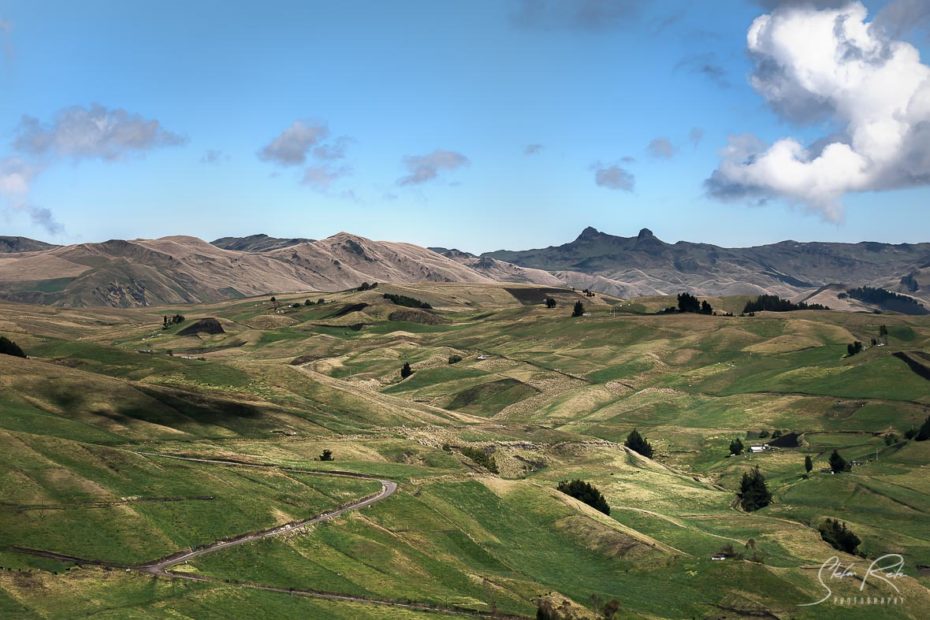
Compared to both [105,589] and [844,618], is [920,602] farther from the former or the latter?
[105,589]

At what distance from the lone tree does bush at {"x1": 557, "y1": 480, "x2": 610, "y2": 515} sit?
40009 millimetres

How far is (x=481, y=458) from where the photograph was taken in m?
179

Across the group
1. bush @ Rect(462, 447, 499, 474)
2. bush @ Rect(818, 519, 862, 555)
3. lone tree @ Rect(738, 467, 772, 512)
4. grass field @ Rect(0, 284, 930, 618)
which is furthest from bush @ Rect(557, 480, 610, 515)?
lone tree @ Rect(738, 467, 772, 512)

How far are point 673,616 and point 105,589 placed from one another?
64.0 metres

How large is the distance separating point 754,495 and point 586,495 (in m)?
44.9

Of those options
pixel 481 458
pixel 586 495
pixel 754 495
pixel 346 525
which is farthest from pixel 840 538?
pixel 346 525

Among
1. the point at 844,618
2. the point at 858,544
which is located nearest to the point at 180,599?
the point at 844,618

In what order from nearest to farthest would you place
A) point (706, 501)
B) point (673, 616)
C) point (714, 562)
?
point (673, 616) < point (714, 562) < point (706, 501)

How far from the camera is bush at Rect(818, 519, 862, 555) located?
152 metres

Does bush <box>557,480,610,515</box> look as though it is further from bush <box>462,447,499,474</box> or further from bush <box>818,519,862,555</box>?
bush <box>818,519,862,555</box>

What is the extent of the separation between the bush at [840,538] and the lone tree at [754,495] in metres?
28.3

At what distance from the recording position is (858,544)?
504 feet

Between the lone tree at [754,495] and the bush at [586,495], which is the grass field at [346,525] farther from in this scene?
the bush at [586,495]

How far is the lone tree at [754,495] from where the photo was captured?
18575cm
